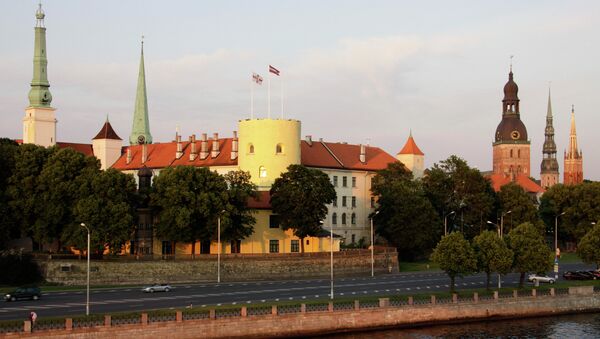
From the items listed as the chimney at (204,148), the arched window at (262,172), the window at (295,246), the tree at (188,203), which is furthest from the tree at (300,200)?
the chimney at (204,148)

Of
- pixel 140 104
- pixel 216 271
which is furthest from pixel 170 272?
pixel 140 104

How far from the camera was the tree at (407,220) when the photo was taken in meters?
118

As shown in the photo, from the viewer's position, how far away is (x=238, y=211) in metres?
102

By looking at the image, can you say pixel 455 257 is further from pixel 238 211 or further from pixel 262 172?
pixel 262 172

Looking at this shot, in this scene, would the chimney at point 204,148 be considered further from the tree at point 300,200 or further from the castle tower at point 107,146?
the tree at point 300,200

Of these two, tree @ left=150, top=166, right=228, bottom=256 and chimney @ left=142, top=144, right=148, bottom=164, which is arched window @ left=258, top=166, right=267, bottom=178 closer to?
tree @ left=150, top=166, right=228, bottom=256

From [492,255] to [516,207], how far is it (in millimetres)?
61269

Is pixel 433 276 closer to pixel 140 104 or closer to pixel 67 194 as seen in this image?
pixel 67 194

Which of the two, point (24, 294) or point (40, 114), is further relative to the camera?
point (40, 114)

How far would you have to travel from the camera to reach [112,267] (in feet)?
295

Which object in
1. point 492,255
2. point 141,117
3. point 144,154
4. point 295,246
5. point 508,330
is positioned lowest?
point 508,330

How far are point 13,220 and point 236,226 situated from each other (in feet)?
78.3

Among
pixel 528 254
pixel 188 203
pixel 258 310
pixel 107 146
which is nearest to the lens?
pixel 258 310

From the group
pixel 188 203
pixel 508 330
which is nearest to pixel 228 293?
pixel 188 203
